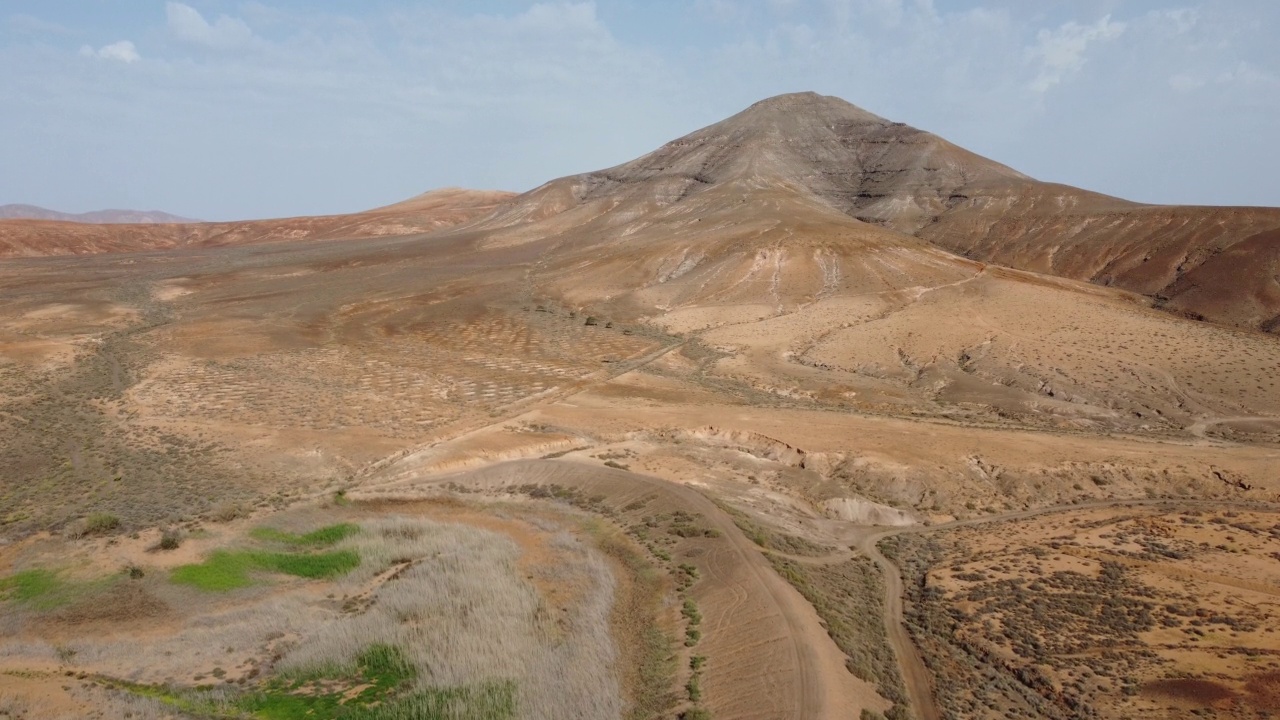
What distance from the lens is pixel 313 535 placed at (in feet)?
58.9

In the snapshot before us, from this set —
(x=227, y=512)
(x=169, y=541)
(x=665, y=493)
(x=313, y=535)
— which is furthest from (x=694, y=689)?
(x=227, y=512)

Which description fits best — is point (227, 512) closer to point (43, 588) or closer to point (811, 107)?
point (43, 588)

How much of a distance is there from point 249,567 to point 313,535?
1906mm

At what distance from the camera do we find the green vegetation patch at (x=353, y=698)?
1078 cm

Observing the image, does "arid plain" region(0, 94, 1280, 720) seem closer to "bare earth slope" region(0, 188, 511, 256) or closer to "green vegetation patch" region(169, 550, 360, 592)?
"green vegetation patch" region(169, 550, 360, 592)

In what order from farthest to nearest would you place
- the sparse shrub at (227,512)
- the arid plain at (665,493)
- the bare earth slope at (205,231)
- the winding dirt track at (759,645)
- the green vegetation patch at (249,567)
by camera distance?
the bare earth slope at (205,231) → the sparse shrub at (227,512) → the green vegetation patch at (249,567) → the arid plain at (665,493) → the winding dirt track at (759,645)

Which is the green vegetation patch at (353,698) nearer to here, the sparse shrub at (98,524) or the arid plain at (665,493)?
the arid plain at (665,493)

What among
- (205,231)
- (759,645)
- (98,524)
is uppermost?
(205,231)

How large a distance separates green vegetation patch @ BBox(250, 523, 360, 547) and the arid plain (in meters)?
0.09

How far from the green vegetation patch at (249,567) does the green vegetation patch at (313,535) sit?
24.0 inches

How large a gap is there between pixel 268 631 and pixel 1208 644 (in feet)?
55.7

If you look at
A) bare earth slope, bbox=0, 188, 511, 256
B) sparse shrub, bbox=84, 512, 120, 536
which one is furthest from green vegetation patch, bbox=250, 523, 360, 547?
bare earth slope, bbox=0, 188, 511, 256

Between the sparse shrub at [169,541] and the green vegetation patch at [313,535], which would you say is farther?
the green vegetation patch at [313,535]

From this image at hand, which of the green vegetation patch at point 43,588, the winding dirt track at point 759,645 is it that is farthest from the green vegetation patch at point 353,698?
the green vegetation patch at point 43,588
